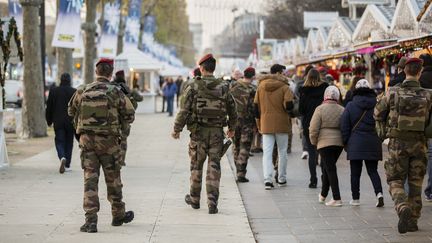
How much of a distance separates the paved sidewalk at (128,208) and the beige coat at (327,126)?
129 cm

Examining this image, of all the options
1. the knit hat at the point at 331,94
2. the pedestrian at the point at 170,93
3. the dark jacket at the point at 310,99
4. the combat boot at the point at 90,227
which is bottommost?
the pedestrian at the point at 170,93

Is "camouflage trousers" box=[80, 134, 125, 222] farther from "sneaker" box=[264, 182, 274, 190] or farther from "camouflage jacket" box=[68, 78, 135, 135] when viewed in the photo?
"sneaker" box=[264, 182, 274, 190]

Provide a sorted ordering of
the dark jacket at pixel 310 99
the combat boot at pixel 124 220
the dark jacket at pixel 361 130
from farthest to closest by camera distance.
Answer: the dark jacket at pixel 310 99, the dark jacket at pixel 361 130, the combat boot at pixel 124 220

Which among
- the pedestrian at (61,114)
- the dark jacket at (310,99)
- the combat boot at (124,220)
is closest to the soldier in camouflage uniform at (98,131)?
the combat boot at (124,220)

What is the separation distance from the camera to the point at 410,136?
871 centimetres

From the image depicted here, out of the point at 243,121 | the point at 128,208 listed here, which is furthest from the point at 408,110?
the point at 243,121

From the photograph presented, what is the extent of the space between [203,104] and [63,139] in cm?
540

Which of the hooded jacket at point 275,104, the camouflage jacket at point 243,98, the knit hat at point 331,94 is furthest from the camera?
the camouflage jacket at point 243,98

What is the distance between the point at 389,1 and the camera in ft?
85.4

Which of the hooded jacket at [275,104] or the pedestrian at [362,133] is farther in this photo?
the hooded jacket at [275,104]

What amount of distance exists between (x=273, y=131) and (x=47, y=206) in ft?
11.5

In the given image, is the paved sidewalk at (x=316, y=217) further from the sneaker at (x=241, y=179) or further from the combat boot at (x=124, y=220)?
the combat boot at (x=124, y=220)

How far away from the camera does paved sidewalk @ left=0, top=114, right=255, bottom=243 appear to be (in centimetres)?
845

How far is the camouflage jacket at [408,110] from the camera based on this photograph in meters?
8.68
